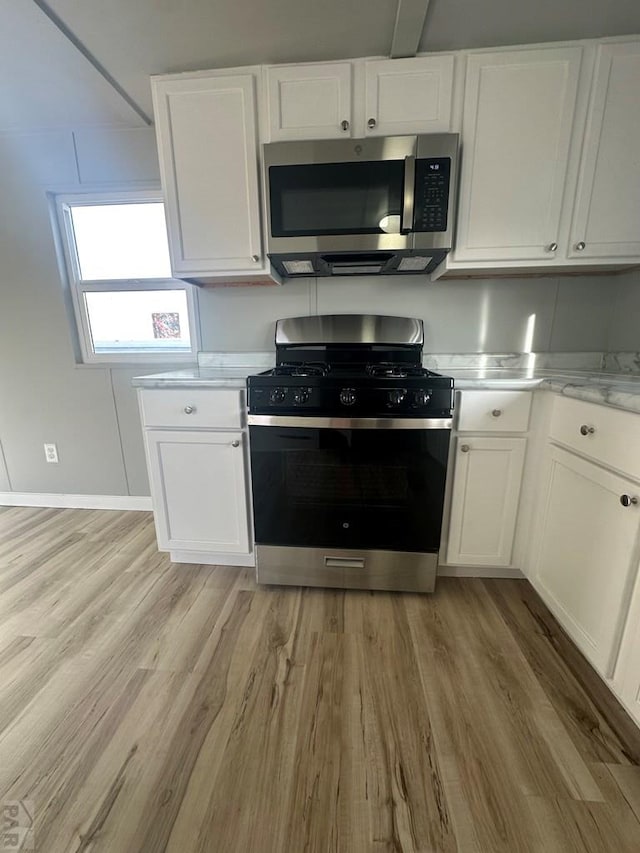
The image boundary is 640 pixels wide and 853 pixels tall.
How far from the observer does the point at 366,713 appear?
107 cm

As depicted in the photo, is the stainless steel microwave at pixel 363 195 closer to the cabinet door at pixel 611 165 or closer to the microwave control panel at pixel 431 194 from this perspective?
the microwave control panel at pixel 431 194

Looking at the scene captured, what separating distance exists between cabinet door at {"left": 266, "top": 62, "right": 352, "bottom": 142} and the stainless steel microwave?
3.8 inches

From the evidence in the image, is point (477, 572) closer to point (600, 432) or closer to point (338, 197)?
point (600, 432)

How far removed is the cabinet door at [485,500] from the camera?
1486mm

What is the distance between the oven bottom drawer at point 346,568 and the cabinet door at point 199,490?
7.2 inches

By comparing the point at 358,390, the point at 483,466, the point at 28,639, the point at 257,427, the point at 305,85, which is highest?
the point at 305,85

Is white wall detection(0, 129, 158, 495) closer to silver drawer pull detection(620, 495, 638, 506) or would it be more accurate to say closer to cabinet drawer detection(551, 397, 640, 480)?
cabinet drawer detection(551, 397, 640, 480)

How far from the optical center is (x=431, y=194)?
143 centimetres

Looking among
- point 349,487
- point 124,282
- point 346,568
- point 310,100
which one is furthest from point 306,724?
point 124,282

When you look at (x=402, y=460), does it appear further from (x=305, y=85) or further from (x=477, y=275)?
(x=305, y=85)

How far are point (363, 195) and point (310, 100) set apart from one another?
1.52 feet

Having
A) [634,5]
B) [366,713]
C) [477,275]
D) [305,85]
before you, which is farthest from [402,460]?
[634,5]

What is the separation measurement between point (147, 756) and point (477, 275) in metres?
2.27

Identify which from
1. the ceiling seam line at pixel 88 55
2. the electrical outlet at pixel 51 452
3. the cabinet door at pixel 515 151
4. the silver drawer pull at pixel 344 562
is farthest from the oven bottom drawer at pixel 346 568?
the ceiling seam line at pixel 88 55
